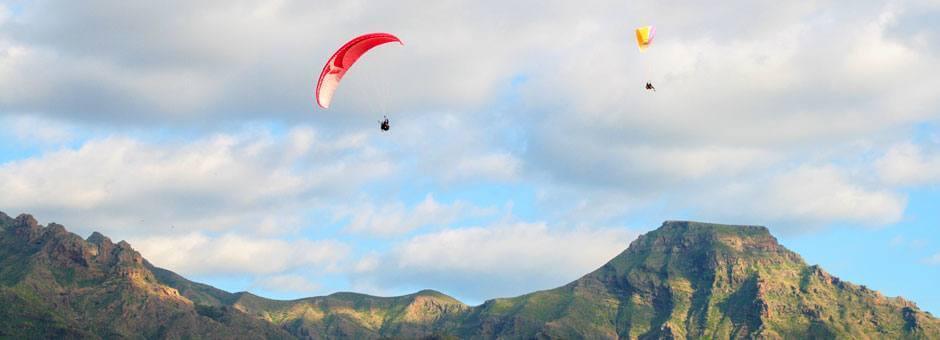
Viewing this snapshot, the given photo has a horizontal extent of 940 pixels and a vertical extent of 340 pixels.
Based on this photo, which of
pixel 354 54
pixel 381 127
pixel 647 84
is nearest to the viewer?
pixel 381 127

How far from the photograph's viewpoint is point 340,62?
159 meters

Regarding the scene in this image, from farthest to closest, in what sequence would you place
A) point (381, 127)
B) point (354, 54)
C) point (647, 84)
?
point (647, 84) → point (354, 54) → point (381, 127)

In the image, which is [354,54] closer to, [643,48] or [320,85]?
[320,85]

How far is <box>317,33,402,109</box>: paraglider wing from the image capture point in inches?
6053

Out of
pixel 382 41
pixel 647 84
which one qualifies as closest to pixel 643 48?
pixel 647 84

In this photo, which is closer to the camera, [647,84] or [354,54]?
[354,54]

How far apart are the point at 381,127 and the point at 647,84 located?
5791cm

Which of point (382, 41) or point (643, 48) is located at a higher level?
point (643, 48)

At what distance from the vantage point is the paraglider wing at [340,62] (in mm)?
153750

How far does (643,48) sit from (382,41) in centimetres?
6137

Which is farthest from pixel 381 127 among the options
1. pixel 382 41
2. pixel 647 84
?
pixel 647 84

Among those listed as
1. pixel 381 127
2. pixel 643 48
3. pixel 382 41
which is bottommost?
pixel 381 127

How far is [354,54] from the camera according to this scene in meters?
158

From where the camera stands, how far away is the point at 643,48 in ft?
637
